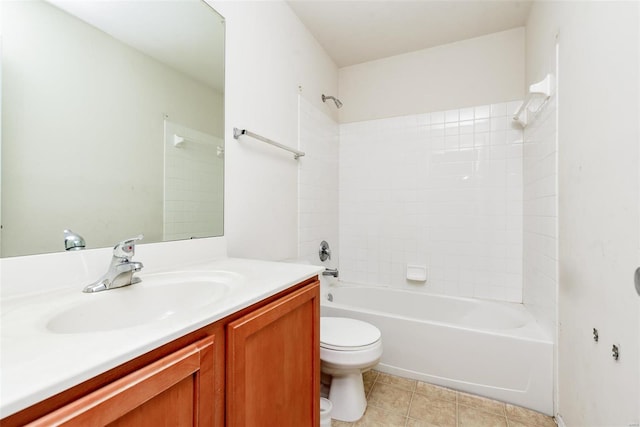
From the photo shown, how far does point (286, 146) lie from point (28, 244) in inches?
51.8

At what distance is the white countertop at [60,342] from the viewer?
37 cm

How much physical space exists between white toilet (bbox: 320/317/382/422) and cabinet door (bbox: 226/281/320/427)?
33 cm

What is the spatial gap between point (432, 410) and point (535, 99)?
1.91m

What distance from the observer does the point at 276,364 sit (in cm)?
85

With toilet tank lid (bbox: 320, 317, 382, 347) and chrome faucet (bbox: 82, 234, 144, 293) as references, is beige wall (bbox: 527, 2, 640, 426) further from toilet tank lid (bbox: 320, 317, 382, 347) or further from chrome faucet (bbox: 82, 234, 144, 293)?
chrome faucet (bbox: 82, 234, 144, 293)

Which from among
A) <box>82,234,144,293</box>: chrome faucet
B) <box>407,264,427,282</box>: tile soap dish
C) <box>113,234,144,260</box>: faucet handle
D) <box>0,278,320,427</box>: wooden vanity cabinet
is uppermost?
<box>113,234,144,260</box>: faucet handle

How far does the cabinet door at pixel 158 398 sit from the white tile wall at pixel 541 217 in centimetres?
170

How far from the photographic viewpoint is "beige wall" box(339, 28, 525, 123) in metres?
2.20

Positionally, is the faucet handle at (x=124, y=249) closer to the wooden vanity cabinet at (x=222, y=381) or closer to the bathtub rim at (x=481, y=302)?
the wooden vanity cabinet at (x=222, y=381)

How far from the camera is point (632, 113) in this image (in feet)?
2.74

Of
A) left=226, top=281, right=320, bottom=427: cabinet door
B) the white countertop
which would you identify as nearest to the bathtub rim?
left=226, top=281, right=320, bottom=427: cabinet door

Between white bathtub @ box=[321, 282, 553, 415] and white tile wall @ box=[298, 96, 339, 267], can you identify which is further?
white tile wall @ box=[298, 96, 339, 267]

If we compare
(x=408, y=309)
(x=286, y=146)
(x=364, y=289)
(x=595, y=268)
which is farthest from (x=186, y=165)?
(x=408, y=309)

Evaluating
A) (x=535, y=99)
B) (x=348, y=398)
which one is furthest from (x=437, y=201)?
(x=348, y=398)
